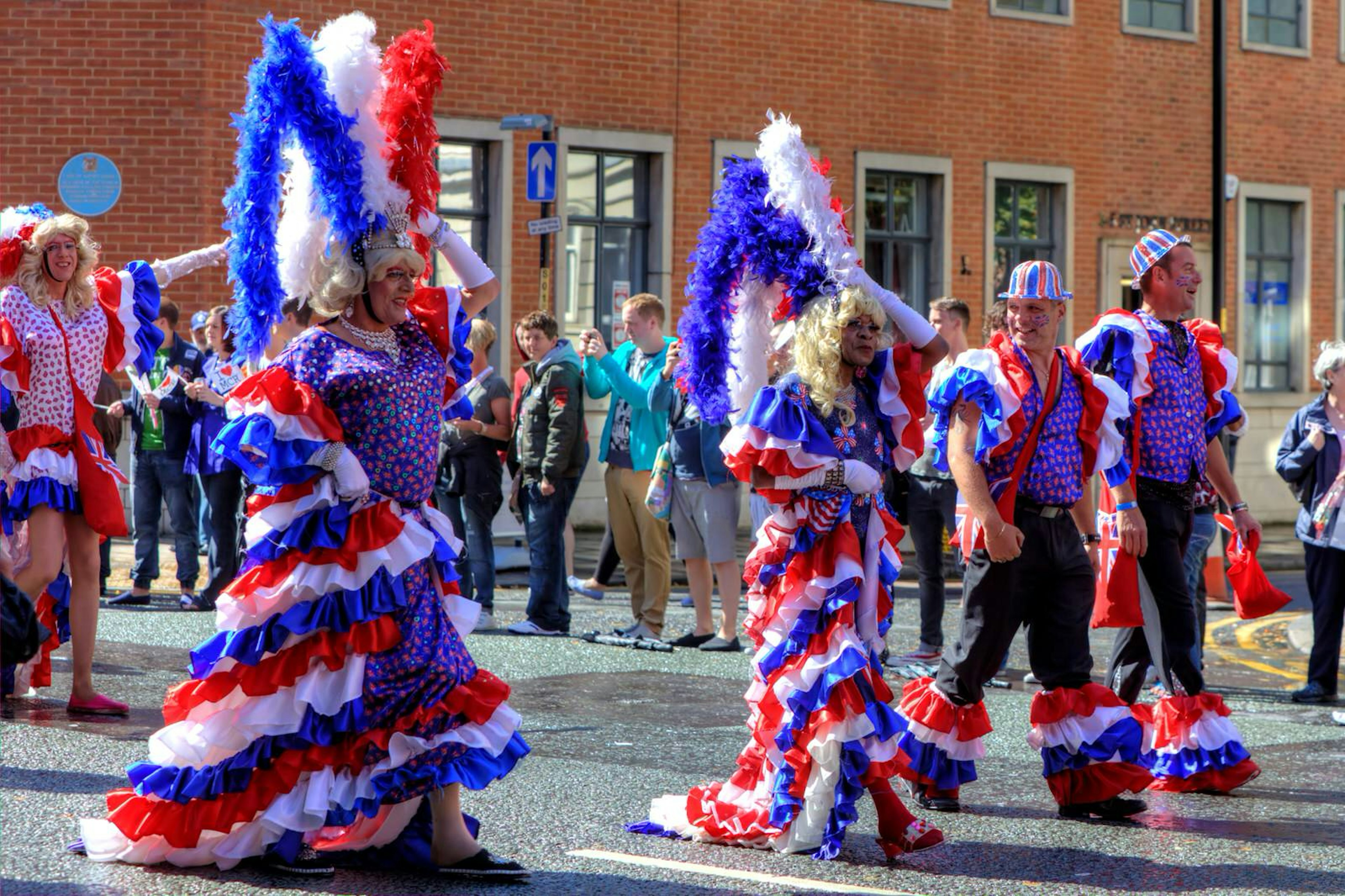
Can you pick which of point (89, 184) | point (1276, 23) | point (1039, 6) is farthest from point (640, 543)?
point (1276, 23)

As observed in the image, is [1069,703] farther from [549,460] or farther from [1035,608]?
[549,460]

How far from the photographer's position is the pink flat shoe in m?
8.15

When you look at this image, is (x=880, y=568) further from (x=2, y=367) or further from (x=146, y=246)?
(x=146, y=246)

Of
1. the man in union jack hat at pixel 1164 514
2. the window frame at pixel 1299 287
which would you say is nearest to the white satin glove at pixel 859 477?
the man in union jack hat at pixel 1164 514

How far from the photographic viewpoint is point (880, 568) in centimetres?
639

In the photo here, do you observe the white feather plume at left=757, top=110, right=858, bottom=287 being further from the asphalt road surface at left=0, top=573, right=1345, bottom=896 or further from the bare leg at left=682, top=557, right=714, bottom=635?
the bare leg at left=682, top=557, right=714, bottom=635

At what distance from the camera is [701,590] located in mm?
11336

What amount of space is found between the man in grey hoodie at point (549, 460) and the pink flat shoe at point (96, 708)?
12.2 feet

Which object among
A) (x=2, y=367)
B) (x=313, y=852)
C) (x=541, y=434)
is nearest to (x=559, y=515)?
(x=541, y=434)

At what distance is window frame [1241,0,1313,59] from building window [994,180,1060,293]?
3760mm

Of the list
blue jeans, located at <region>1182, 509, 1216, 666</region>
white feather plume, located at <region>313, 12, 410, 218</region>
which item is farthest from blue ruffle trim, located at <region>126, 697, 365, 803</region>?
blue jeans, located at <region>1182, 509, 1216, 666</region>

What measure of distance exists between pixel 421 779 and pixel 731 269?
2189 mm

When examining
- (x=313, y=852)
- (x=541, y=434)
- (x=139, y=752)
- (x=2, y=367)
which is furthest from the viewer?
(x=541, y=434)

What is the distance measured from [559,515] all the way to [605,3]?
9.40 meters
